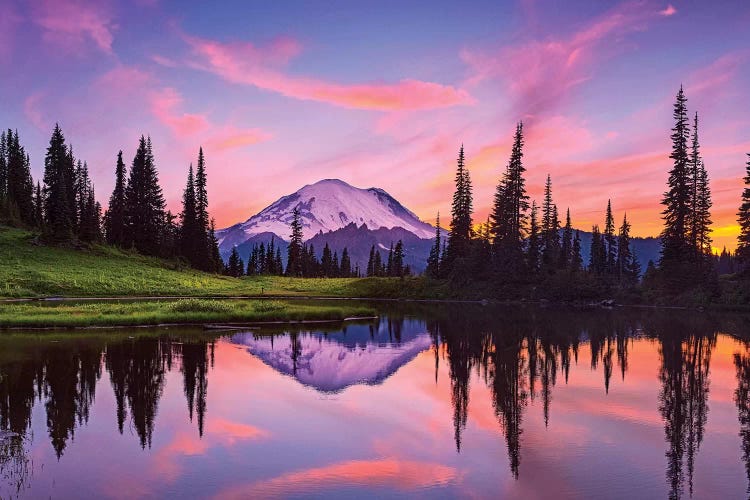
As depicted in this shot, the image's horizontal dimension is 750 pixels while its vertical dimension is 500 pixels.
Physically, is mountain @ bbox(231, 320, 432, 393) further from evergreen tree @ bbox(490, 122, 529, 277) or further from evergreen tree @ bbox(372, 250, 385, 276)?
evergreen tree @ bbox(372, 250, 385, 276)

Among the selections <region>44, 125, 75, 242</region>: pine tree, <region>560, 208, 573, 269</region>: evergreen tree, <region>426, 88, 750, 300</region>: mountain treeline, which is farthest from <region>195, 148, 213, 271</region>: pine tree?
<region>560, 208, 573, 269</region>: evergreen tree

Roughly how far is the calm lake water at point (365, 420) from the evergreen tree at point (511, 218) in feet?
190

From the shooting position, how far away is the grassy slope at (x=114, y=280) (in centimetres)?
6334

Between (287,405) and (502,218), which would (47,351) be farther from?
(502,218)

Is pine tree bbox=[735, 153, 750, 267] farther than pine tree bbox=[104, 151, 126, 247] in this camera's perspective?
No

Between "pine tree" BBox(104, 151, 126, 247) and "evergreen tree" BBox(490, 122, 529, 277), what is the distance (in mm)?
67381

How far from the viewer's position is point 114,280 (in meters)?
71.4

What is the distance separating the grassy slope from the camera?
63.3 metres

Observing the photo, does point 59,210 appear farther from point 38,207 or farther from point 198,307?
point 198,307

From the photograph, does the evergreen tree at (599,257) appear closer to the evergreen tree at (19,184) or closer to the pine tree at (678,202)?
the pine tree at (678,202)

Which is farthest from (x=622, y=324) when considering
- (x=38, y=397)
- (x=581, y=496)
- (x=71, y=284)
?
(x=71, y=284)

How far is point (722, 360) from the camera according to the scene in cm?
2956

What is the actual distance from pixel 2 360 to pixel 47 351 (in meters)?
2.80

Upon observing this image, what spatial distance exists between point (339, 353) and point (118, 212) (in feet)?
286
